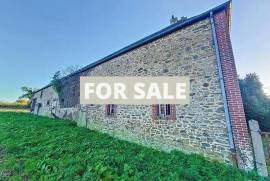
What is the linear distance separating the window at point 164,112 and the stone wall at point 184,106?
162mm

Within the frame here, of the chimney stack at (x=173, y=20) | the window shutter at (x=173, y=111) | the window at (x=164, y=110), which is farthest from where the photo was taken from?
the chimney stack at (x=173, y=20)

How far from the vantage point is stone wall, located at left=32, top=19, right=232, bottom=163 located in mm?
4895

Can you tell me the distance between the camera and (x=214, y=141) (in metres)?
4.79

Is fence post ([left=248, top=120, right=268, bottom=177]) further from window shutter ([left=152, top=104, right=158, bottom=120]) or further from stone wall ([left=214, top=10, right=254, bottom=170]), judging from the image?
window shutter ([left=152, top=104, right=158, bottom=120])

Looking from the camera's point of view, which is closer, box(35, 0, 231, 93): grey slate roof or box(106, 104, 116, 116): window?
box(35, 0, 231, 93): grey slate roof

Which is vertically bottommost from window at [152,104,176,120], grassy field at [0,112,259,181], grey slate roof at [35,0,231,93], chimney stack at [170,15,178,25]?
grassy field at [0,112,259,181]

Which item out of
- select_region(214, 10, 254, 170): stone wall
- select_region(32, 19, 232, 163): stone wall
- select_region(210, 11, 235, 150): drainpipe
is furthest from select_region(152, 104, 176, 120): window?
select_region(214, 10, 254, 170): stone wall

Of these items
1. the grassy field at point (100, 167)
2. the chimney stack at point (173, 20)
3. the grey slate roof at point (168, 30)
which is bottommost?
the grassy field at point (100, 167)

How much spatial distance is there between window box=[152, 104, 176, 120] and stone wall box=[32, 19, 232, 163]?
6.4 inches

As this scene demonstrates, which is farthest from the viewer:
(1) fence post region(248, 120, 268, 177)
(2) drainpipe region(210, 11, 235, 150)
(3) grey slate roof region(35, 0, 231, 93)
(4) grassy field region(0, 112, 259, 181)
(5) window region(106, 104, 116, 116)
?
(5) window region(106, 104, 116, 116)

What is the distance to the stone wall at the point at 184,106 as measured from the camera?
16.1 ft

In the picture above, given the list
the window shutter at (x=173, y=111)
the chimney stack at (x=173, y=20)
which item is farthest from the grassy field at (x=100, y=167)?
the chimney stack at (x=173, y=20)

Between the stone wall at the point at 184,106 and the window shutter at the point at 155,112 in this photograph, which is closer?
the stone wall at the point at 184,106

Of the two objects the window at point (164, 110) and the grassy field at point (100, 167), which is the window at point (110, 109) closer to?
the window at point (164, 110)
